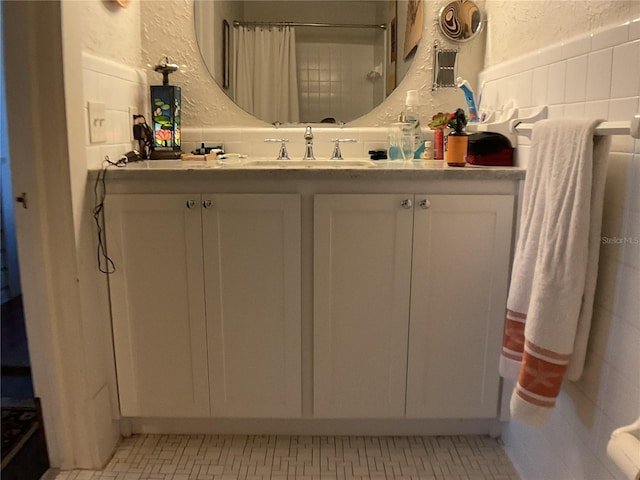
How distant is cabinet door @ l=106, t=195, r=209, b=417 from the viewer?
5.16 ft

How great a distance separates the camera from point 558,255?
3.83ft

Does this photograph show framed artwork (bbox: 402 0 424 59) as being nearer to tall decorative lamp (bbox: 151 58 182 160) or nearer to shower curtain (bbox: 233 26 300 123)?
shower curtain (bbox: 233 26 300 123)

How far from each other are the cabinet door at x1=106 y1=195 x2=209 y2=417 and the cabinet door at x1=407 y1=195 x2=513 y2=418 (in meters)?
0.65

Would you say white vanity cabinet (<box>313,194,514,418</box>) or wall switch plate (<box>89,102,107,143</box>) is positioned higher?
wall switch plate (<box>89,102,107,143</box>)

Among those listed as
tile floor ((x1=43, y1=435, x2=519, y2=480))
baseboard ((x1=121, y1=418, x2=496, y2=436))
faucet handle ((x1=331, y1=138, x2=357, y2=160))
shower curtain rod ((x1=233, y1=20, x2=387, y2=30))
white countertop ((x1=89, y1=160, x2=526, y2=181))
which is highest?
shower curtain rod ((x1=233, y1=20, x2=387, y2=30))

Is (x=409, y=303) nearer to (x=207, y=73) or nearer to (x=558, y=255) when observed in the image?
(x=558, y=255)

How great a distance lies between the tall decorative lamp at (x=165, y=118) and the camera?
1944 mm

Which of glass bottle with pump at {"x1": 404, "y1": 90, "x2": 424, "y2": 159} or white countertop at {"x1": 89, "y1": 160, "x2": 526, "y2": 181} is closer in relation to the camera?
white countertop at {"x1": 89, "y1": 160, "x2": 526, "y2": 181}

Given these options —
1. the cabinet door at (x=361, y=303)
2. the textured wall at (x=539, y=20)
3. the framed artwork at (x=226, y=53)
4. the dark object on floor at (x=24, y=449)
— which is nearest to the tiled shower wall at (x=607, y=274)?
the textured wall at (x=539, y=20)

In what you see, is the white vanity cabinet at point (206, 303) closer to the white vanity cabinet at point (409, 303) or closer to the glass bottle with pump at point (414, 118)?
the white vanity cabinet at point (409, 303)

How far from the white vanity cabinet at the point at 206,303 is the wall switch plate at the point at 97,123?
0.18 m

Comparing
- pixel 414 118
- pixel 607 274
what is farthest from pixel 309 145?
pixel 607 274

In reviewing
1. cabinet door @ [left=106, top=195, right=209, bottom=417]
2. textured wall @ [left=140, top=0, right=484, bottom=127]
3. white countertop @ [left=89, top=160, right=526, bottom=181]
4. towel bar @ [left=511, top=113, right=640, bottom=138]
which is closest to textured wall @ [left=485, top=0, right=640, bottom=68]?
textured wall @ [left=140, top=0, right=484, bottom=127]

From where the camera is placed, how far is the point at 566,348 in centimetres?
118
